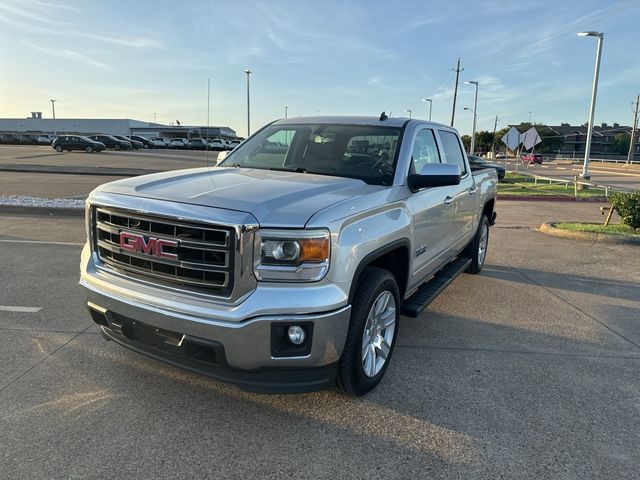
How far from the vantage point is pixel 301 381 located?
2.84 m

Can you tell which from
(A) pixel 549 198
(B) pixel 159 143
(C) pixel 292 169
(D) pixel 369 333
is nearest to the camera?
(D) pixel 369 333

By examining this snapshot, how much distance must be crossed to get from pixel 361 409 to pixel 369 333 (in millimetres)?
500

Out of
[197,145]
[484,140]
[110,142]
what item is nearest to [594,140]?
[484,140]

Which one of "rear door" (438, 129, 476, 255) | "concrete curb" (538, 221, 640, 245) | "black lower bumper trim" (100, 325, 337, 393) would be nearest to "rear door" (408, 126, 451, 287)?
"rear door" (438, 129, 476, 255)

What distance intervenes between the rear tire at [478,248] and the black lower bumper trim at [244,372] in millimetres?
3969

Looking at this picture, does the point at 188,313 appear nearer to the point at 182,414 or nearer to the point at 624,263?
the point at 182,414

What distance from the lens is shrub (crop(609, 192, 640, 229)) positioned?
30.4ft

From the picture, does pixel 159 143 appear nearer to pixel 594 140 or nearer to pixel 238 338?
pixel 238 338

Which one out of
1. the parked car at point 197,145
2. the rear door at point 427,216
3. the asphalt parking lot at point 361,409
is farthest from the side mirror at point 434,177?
the parked car at point 197,145

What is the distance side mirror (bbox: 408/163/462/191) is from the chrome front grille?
1713 mm

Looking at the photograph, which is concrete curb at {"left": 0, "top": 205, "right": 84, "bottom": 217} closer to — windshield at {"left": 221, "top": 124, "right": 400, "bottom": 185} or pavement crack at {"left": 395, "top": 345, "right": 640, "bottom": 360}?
windshield at {"left": 221, "top": 124, "right": 400, "bottom": 185}

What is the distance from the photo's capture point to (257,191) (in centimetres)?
308

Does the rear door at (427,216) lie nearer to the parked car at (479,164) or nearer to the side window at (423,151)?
the side window at (423,151)

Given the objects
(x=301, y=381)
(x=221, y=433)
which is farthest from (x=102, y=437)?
(x=301, y=381)
